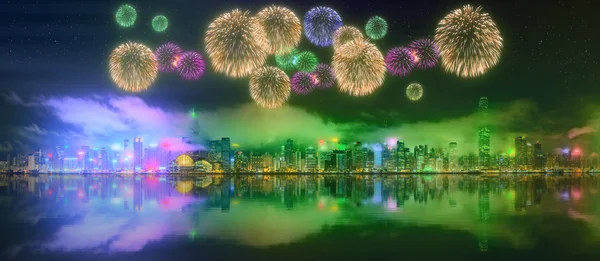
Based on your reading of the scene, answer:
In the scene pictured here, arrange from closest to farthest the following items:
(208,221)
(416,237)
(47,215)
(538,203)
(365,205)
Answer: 1. (416,237)
2. (208,221)
3. (47,215)
4. (365,205)
5. (538,203)

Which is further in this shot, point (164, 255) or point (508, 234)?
point (508, 234)

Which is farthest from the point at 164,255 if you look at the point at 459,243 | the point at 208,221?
the point at 459,243

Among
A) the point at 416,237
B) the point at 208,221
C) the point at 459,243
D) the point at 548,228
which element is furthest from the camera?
the point at 208,221

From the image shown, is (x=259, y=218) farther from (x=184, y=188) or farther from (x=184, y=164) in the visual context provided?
(x=184, y=164)

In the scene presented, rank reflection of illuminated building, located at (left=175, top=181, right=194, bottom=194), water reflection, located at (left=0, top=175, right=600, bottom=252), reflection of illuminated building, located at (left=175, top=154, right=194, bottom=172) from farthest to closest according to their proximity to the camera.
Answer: reflection of illuminated building, located at (left=175, top=154, right=194, bottom=172), reflection of illuminated building, located at (left=175, top=181, right=194, bottom=194), water reflection, located at (left=0, top=175, right=600, bottom=252)

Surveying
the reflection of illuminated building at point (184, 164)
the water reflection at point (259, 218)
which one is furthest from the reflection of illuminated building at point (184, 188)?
the reflection of illuminated building at point (184, 164)

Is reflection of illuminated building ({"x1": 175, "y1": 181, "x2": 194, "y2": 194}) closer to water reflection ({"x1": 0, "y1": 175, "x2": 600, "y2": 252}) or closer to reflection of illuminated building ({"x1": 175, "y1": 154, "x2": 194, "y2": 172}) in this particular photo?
water reflection ({"x1": 0, "y1": 175, "x2": 600, "y2": 252})

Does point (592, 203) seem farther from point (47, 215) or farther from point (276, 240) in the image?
point (47, 215)

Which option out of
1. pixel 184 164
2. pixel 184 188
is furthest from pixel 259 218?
pixel 184 164

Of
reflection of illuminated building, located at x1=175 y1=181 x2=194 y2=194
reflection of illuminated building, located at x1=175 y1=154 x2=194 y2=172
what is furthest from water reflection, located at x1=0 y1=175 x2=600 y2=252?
reflection of illuminated building, located at x1=175 y1=154 x2=194 y2=172

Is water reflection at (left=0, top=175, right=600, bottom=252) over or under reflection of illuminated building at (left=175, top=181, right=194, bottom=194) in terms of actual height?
over

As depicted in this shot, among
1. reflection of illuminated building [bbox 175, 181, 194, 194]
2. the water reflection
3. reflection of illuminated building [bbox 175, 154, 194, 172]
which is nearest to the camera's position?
the water reflection
